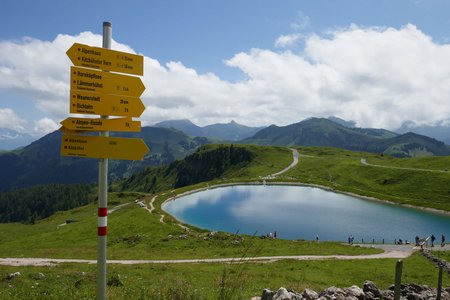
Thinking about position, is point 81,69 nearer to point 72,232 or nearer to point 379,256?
Result: point 379,256

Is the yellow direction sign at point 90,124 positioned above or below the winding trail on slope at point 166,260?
above

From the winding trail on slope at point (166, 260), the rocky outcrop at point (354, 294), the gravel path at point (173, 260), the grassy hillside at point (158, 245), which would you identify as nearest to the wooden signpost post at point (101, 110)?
the rocky outcrop at point (354, 294)

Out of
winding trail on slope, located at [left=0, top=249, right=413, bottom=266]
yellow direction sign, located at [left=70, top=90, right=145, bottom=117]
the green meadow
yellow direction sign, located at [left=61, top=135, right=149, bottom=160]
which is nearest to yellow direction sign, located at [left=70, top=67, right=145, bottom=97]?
yellow direction sign, located at [left=70, top=90, right=145, bottom=117]

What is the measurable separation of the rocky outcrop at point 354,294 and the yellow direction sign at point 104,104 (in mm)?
10914

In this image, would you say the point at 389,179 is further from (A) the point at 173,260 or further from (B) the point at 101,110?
(B) the point at 101,110

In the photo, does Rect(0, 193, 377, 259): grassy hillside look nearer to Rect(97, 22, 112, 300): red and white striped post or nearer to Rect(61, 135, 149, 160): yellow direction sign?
Rect(97, 22, 112, 300): red and white striped post

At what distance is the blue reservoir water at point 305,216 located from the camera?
76625 mm

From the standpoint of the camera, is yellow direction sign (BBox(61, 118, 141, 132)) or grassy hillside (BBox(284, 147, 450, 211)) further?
grassy hillside (BBox(284, 147, 450, 211))

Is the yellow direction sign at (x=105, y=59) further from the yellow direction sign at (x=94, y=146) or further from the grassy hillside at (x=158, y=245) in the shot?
the grassy hillside at (x=158, y=245)

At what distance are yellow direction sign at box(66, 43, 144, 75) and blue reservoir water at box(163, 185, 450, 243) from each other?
60403mm

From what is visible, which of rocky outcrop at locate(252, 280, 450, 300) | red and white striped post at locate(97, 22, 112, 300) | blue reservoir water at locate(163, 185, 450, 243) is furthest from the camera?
blue reservoir water at locate(163, 185, 450, 243)

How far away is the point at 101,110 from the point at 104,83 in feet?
2.39

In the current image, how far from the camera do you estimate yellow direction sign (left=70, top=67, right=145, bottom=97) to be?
29.9 ft

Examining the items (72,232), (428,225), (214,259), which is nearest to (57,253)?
(214,259)
